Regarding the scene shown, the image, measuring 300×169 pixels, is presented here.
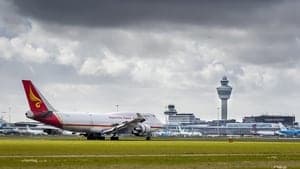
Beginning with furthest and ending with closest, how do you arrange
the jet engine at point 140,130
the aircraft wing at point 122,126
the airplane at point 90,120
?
the jet engine at point 140,130
the aircraft wing at point 122,126
the airplane at point 90,120

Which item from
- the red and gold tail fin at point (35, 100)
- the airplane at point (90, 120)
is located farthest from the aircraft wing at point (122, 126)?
the red and gold tail fin at point (35, 100)

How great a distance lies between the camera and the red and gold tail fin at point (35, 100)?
138 m

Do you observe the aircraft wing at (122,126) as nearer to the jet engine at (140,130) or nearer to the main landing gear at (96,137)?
the main landing gear at (96,137)

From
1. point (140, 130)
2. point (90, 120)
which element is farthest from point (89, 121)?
point (140, 130)

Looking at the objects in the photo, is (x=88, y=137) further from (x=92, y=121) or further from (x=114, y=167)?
(x=114, y=167)

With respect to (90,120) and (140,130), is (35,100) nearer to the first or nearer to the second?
(90,120)

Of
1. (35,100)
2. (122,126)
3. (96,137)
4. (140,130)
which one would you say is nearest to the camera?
(35,100)

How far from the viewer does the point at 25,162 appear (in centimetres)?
4962

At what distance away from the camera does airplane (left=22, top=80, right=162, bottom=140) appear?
138 m

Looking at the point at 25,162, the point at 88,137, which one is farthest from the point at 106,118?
the point at 25,162

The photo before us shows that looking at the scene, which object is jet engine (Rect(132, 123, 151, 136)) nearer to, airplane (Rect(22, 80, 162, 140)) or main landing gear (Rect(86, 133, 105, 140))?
airplane (Rect(22, 80, 162, 140))

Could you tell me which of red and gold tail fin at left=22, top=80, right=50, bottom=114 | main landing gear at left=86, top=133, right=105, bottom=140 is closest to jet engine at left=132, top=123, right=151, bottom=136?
main landing gear at left=86, top=133, right=105, bottom=140

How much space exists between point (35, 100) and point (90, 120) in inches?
510

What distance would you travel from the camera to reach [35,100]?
138375 millimetres
